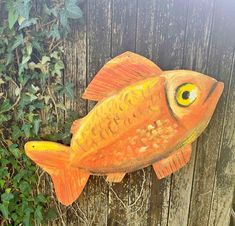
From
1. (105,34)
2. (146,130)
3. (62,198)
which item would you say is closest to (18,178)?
(62,198)

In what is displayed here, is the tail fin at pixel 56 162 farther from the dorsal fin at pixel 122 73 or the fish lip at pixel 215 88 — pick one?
the fish lip at pixel 215 88

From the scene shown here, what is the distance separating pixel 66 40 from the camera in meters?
2.08

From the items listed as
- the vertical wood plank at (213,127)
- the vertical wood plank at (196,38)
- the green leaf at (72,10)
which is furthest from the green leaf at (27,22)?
the vertical wood plank at (213,127)

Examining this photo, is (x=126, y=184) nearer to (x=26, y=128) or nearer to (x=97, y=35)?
(x=26, y=128)

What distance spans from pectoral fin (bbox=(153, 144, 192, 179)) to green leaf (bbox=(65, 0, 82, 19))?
85 cm

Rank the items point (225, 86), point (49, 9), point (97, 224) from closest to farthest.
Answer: point (49, 9) < point (225, 86) < point (97, 224)

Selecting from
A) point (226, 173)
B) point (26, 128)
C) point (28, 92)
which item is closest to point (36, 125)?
point (26, 128)

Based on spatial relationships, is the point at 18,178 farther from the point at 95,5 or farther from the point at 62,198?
the point at 95,5

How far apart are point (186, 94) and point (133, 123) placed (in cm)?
30

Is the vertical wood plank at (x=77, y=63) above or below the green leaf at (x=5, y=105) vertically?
above

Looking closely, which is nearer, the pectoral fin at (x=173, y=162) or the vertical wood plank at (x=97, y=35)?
the vertical wood plank at (x=97, y=35)

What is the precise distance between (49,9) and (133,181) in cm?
102

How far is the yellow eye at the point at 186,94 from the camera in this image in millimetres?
2031

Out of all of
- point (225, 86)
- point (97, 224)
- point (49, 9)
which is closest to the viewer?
point (49, 9)
